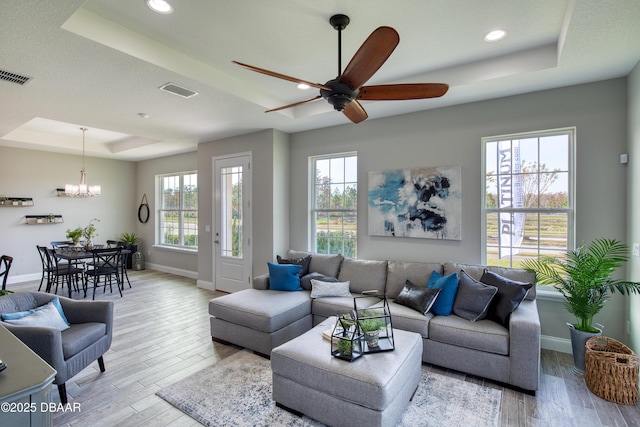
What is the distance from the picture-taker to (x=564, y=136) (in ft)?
10.9

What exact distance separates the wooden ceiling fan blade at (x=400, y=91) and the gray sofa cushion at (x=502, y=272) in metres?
2.02

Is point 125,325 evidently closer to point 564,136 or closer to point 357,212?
point 357,212

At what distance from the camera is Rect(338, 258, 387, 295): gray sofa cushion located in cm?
389

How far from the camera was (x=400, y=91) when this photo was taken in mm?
2275

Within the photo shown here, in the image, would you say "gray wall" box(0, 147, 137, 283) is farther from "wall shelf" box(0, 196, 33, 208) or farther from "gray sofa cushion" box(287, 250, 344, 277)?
"gray sofa cushion" box(287, 250, 344, 277)

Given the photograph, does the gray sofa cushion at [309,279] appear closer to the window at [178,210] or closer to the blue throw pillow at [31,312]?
the blue throw pillow at [31,312]

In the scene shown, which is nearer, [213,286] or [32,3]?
[32,3]

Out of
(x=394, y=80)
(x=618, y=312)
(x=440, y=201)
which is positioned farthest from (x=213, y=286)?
(x=618, y=312)

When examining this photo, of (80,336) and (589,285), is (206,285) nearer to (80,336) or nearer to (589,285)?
(80,336)

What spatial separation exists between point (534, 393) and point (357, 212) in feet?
9.21

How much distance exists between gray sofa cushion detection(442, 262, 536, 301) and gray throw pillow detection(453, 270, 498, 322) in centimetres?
24

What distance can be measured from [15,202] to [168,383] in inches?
246

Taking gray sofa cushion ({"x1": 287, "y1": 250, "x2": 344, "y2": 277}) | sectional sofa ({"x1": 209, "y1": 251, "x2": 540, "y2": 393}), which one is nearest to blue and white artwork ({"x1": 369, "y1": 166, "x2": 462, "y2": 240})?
sectional sofa ({"x1": 209, "y1": 251, "x2": 540, "y2": 393})

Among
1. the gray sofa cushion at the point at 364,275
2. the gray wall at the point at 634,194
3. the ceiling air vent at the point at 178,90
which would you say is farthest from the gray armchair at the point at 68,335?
the gray wall at the point at 634,194
